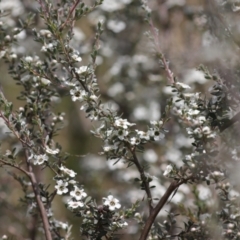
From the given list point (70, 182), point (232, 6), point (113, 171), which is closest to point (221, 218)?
point (70, 182)

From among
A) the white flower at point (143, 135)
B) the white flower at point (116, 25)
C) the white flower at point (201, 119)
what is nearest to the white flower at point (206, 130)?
the white flower at point (201, 119)

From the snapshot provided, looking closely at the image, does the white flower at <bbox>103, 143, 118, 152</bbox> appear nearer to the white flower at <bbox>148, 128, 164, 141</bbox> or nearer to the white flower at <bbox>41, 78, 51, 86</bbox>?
the white flower at <bbox>148, 128, 164, 141</bbox>

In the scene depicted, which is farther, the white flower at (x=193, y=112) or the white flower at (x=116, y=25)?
the white flower at (x=116, y=25)

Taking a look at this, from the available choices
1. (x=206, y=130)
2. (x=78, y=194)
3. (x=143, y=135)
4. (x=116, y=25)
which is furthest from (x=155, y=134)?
(x=116, y=25)

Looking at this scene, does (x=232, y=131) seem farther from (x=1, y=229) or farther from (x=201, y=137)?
(x=1, y=229)

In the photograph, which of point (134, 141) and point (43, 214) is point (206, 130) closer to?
point (134, 141)

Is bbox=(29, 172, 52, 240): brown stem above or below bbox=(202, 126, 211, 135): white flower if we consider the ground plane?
below

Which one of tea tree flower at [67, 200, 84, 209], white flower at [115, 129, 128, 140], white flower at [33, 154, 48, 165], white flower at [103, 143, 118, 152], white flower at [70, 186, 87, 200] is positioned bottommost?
tea tree flower at [67, 200, 84, 209]

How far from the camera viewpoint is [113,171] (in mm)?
3262

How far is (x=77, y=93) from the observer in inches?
57.0

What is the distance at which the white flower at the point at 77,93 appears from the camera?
4.67 ft

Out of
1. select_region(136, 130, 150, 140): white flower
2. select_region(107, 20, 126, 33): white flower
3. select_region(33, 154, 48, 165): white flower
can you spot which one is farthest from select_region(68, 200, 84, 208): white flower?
select_region(107, 20, 126, 33): white flower

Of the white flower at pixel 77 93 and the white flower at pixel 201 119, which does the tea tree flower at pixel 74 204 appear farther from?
the white flower at pixel 201 119

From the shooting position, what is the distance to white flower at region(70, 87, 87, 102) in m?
1.42
